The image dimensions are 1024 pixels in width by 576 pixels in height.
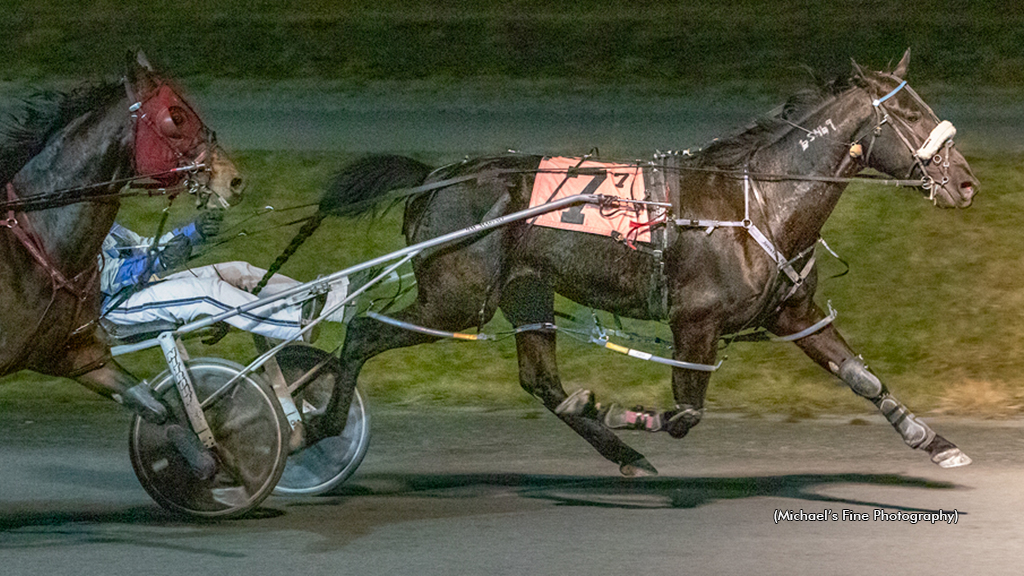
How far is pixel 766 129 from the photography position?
754 cm

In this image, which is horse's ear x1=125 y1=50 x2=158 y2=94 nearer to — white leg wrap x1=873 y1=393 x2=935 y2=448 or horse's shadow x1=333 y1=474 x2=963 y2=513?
horse's shadow x1=333 y1=474 x2=963 y2=513

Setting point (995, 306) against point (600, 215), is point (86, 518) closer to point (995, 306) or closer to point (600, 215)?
point (600, 215)

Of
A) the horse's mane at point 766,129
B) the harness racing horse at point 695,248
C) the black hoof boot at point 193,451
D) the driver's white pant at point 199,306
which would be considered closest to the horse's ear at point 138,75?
the driver's white pant at point 199,306

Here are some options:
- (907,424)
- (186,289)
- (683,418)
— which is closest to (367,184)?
(186,289)

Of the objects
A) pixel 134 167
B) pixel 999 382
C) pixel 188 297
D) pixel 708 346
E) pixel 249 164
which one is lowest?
pixel 999 382

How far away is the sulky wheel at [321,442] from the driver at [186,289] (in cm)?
26

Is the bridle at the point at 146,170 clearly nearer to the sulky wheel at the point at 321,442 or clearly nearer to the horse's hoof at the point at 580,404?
the sulky wheel at the point at 321,442

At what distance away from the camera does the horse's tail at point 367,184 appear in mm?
7777

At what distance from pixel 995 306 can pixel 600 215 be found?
4771 millimetres

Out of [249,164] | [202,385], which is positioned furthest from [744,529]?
[249,164]

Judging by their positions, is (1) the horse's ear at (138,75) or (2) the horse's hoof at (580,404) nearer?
(1) the horse's ear at (138,75)

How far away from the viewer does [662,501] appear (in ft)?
24.5

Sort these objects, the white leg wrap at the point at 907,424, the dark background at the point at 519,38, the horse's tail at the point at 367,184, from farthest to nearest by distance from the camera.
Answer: the dark background at the point at 519,38 < the horse's tail at the point at 367,184 < the white leg wrap at the point at 907,424

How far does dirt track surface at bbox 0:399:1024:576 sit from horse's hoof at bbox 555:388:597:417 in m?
0.44
